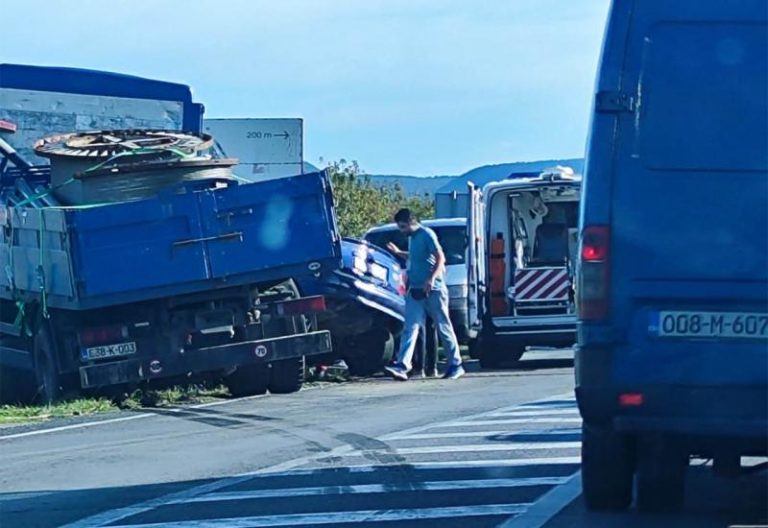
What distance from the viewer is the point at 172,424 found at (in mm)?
13539

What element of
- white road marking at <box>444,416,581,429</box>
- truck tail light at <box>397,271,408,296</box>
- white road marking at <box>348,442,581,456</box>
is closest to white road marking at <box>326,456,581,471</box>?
white road marking at <box>348,442,581,456</box>

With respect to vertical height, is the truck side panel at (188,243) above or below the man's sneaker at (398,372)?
above

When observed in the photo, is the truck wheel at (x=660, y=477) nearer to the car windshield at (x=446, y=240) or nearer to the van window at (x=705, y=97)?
the van window at (x=705, y=97)

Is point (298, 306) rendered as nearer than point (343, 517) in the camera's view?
No

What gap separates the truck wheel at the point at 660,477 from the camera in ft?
26.0

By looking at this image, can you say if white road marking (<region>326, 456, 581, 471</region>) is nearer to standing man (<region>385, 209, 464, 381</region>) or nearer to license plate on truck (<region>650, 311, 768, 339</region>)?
license plate on truck (<region>650, 311, 768, 339</region>)

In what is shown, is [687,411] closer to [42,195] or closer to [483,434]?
[483,434]

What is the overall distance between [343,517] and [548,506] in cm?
113

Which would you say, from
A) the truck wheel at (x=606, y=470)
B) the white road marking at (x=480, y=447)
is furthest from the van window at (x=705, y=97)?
the white road marking at (x=480, y=447)

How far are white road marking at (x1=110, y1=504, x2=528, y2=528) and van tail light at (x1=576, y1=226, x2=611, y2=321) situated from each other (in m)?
1.73

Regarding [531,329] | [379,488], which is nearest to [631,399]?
[379,488]

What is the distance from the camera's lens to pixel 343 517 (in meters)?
8.43

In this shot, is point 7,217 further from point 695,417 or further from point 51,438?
point 695,417

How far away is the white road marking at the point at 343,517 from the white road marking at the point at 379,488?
0.68 meters
